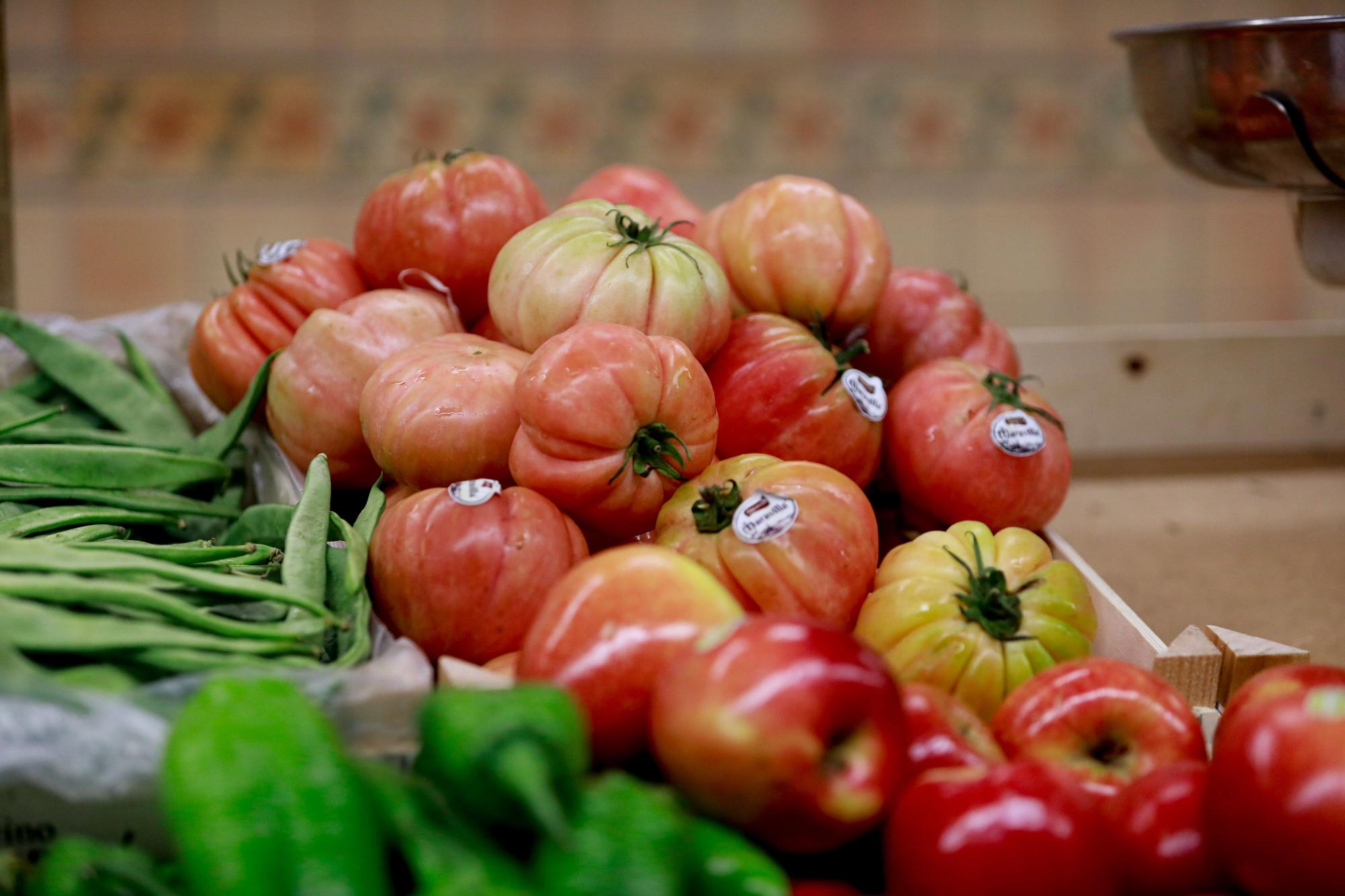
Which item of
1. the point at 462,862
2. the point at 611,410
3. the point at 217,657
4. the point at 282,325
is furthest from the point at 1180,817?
the point at 282,325

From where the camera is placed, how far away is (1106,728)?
94 centimetres

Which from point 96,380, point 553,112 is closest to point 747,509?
point 96,380

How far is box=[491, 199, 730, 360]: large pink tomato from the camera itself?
133 cm

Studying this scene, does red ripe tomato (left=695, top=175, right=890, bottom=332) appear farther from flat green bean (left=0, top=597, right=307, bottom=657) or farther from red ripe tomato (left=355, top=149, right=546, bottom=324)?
flat green bean (left=0, top=597, right=307, bottom=657)

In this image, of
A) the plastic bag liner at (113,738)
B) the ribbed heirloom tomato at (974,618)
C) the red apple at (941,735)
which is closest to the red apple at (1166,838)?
the red apple at (941,735)

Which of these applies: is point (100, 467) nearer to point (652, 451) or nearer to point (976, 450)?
point (652, 451)

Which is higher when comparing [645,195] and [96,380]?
[645,195]

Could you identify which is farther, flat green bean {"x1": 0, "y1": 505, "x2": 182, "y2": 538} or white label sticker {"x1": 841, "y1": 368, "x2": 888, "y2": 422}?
white label sticker {"x1": 841, "y1": 368, "x2": 888, "y2": 422}

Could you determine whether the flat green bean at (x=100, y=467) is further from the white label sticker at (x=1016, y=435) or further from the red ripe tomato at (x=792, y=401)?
the white label sticker at (x=1016, y=435)

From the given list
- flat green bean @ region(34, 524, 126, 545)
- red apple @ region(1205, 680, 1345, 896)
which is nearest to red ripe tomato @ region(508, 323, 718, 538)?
flat green bean @ region(34, 524, 126, 545)

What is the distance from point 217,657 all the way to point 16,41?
3021 millimetres

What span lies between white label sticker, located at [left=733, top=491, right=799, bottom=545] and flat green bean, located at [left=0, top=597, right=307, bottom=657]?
18.3 inches

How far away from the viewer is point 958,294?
176 centimetres

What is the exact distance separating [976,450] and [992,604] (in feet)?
1.16
